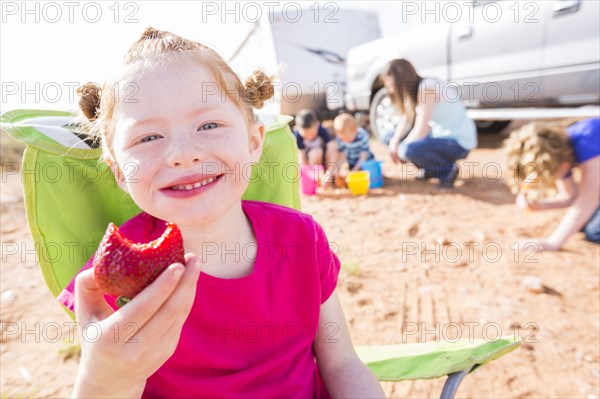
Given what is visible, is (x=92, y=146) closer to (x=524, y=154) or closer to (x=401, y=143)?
(x=524, y=154)

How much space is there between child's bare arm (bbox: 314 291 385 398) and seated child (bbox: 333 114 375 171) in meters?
4.93

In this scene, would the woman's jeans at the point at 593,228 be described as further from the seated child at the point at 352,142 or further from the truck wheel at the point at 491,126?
the truck wheel at the point at 491,126

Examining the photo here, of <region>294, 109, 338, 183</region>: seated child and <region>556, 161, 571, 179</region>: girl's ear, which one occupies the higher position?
<region>294, 109, 338, 183</region>: seated child

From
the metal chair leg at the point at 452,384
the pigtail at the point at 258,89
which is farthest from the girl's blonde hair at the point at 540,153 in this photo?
the pigtail at the point at 258,89

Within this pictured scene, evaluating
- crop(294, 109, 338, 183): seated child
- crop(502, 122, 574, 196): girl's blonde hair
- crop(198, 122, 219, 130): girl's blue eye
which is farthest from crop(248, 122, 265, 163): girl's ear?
crop(294, 109, 338, 183): seated child

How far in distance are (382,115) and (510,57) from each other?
2.28 m

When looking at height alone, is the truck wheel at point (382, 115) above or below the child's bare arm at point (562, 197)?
above

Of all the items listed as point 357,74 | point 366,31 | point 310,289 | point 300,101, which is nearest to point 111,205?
point 310,289

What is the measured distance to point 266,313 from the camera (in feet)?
4.55

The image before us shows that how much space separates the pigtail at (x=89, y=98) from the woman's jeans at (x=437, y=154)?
4.77m

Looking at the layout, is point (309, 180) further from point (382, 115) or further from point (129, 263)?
point (129, 263)

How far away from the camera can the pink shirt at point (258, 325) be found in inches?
52.8

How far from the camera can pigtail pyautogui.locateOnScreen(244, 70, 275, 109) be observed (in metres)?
1.54

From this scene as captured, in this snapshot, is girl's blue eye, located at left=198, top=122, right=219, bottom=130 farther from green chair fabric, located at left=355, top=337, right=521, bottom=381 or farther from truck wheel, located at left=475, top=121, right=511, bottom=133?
truck wheel, located at left=475, top=121, right=511, bottom=133
